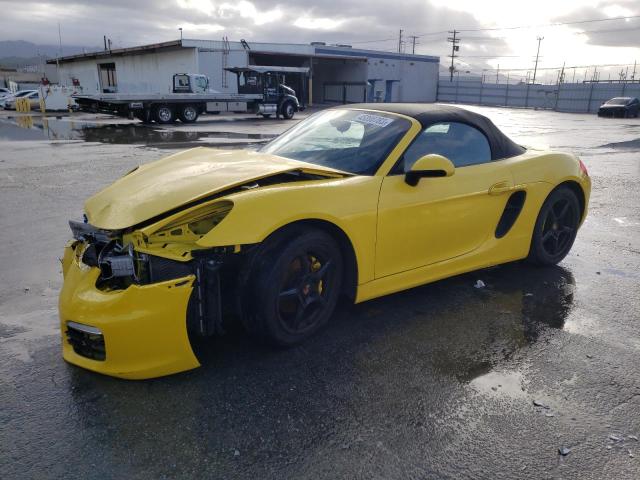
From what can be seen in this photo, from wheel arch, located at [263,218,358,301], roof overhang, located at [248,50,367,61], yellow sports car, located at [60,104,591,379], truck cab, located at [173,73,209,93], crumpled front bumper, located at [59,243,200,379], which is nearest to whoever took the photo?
crumpled front bumper, located at [59,243,200,379]

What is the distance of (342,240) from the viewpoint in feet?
10.2

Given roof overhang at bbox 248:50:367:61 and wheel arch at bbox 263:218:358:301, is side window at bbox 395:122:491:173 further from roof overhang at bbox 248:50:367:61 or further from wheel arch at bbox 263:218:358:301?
roof overhang at bbox 248:50:367:61

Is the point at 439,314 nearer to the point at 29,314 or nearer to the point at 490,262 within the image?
the point at 490,262

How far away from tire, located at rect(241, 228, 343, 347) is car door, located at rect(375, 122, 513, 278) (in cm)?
38

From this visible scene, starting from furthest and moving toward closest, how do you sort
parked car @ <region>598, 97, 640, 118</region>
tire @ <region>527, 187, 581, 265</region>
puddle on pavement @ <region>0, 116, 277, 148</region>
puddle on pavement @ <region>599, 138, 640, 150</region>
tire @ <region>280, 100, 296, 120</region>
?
parked car @ <region>598, 97, 640, 118</region> → tire @ <region>280, 100, 296, 120</region> → puddle on pavement @ <region>599, 138, 640, 150</region> → puddle on pavement @ <region>0, 116, 277, 148</region> → tire @ <region>527, 187, 581, 265</region>

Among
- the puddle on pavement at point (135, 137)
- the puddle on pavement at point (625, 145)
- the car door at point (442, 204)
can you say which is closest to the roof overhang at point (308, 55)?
the puddle on pavement at point (135, 137)

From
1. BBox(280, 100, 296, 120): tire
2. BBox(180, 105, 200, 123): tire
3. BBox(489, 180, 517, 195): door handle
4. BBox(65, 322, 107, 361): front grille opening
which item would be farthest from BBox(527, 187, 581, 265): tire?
BBox(280, 100, 296, 120): tire

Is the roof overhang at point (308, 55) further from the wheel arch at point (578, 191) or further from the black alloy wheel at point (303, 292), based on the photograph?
the black alloy wheel at point (303, 292)

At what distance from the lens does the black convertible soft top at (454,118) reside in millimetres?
3750

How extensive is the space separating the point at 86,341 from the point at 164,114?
71.1 feet

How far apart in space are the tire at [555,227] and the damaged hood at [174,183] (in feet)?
6.56

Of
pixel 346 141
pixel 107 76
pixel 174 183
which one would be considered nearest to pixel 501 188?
pixel 346 141

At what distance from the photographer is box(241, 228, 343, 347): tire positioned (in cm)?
279

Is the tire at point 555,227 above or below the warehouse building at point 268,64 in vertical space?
below
